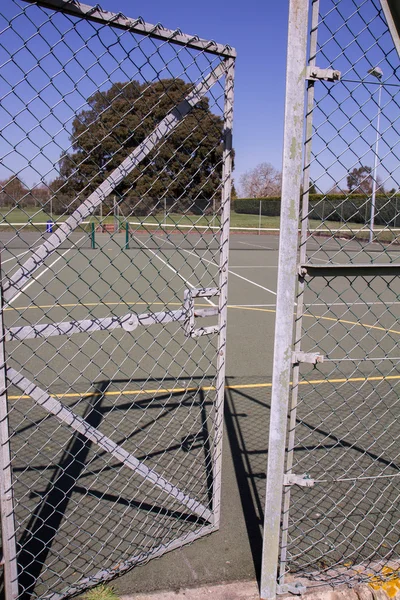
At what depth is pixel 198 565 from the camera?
2809 mm

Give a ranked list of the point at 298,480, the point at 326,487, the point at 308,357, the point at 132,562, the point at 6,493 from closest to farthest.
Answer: the point at 6,493, the point at 308,357, the point at 298,480, the point at 132,562, the point at 326,487

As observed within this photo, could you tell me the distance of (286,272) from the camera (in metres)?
2.35

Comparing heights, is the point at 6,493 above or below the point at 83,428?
below

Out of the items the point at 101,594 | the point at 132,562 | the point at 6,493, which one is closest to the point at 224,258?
the point at 6,493

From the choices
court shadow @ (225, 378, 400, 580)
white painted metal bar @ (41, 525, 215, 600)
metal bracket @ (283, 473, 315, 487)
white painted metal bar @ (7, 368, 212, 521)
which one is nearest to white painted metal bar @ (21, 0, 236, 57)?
white painted metal bar @ (7, 368, 212, 521)

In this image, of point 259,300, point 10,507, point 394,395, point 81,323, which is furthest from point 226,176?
point 259,300

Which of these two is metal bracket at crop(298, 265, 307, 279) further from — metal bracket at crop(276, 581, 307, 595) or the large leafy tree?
metal bracket at crop(276, 581, 307, 595)

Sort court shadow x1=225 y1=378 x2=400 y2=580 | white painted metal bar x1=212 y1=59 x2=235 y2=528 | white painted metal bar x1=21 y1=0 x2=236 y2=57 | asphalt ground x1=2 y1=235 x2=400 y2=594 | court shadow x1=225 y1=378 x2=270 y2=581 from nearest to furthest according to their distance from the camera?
1. white painted metal bar x1=21 y1=0 x2=236 y2=57
2. white painted metal bar x1=212 y1=59 x2=235 y2=528
3. asphalt ground x1=2 y1=235 x2=400 y2=594
4. court shadow x1=225 y1=378 x2=400 y2=580
5. court shadow x1=225 y1=378 x2=270 y2=581

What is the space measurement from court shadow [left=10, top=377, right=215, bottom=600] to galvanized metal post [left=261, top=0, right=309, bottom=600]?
0.68 metres

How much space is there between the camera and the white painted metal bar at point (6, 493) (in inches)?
85.0

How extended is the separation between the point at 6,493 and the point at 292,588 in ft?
4.89

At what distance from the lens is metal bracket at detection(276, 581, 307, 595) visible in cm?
257

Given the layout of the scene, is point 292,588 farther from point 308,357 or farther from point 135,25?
point 135,25

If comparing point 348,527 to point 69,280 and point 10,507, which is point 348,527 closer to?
point 10,507
